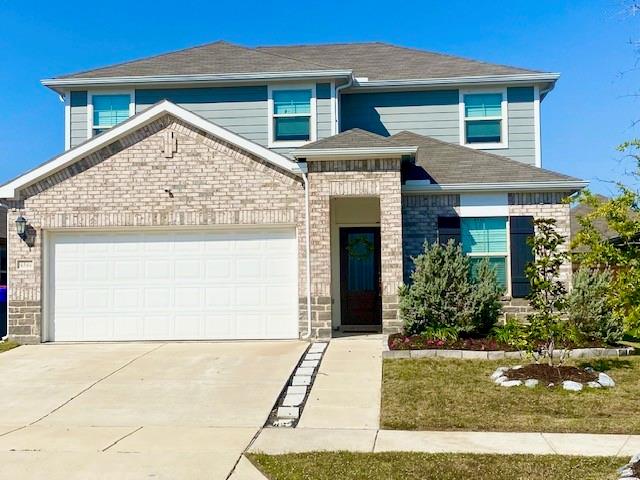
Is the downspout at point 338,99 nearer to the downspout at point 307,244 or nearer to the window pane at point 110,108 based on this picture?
the downspout at point 307,244

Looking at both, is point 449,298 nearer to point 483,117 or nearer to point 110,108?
point 483,117

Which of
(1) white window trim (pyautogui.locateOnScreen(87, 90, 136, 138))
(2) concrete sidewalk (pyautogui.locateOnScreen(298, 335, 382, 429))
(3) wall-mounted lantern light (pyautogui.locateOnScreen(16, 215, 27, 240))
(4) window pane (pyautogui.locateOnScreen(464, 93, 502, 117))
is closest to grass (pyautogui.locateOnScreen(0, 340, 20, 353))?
(3) wall-mounted lantern light (pyautogui.locateOnScreen(16, 215, 27, 240))

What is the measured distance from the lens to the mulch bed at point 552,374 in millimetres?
8814

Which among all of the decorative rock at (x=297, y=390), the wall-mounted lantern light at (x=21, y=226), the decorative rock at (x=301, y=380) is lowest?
the decorative rock at (x=297, y=390)

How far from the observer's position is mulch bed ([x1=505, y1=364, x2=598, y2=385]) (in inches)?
347

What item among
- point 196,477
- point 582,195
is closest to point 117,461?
point 196,477

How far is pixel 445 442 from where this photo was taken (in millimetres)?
Result: 6578

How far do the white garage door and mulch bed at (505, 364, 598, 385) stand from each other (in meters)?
4.86

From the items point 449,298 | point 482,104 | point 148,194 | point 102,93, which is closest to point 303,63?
point 482,104

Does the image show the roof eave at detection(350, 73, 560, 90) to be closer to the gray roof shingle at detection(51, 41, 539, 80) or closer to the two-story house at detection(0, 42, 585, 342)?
the gray roof shingle at detection(51, 41, 539, 80)

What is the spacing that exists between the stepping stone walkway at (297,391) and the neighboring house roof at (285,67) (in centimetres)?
725

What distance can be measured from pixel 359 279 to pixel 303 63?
557cm

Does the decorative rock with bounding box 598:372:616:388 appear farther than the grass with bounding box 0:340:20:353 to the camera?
No

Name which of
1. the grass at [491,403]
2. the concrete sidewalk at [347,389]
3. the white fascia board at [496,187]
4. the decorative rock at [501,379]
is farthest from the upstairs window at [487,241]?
the decorative rock at [501,379]
